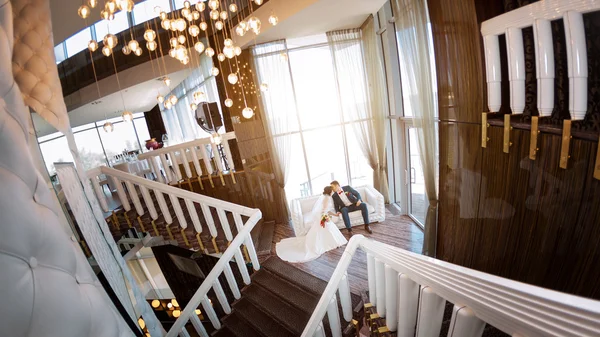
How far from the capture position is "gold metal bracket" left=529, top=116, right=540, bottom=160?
176 cm

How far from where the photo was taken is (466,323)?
33.8 inches

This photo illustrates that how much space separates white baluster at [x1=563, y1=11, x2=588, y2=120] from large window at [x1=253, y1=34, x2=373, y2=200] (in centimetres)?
452

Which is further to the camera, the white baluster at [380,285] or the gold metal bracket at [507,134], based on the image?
the gold metal bracket at [507,134]

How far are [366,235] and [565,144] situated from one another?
369cm

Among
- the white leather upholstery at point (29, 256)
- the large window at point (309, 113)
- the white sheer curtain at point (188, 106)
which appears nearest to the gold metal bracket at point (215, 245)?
the large window at point (309, 113)

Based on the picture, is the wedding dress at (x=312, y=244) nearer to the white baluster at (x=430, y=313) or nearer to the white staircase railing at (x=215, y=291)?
the white staircase railing at (x=215, y=291)

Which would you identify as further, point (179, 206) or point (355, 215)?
point (355, 215)

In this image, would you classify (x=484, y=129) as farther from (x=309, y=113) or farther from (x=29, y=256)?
(x=309, y=113)

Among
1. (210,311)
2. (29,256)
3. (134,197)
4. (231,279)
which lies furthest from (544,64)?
(134,197)

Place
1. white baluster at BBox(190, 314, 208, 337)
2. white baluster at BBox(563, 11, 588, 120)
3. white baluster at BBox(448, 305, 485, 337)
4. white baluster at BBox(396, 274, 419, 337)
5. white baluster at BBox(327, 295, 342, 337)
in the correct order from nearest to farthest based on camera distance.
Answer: white baluster at BBox(448, 305, 485, 337) → white baluster at BBox(396, 274, 419, 337) → white baluster at BBox(563, 11, 588, 120) → white baluster at BBox(327, 295, 342, 337) → white baluster at BBox(190, 314, 208, 337)

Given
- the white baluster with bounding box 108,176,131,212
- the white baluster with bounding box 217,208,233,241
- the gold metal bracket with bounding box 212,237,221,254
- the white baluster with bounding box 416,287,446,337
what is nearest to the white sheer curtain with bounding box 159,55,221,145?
the white baluster with bounding box 108,176,131,212

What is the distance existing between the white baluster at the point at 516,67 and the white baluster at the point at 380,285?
157cm

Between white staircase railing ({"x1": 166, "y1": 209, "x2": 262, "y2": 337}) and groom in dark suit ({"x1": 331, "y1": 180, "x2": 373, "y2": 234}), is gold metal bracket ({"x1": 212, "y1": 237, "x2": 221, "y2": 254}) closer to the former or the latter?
white staircase railing ({"x1": 166, "y1": 209, "x2": 262, "y2": 337})

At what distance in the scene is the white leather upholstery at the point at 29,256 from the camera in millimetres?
549
